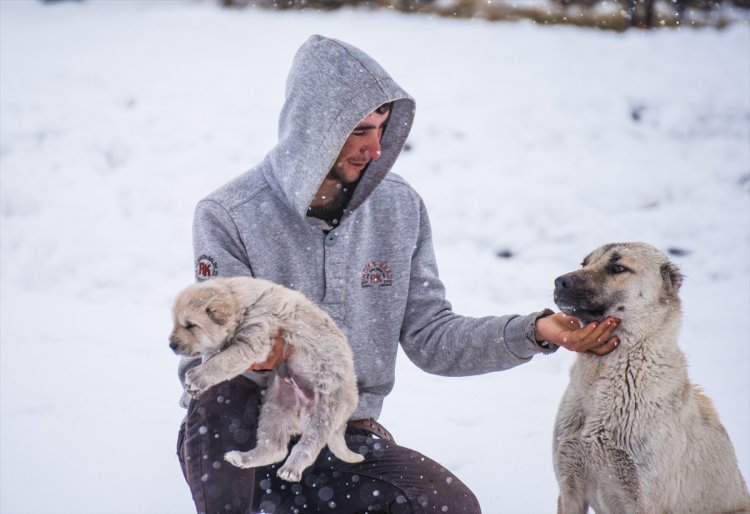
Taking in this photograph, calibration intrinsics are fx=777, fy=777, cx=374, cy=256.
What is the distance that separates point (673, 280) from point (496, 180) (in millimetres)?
5227

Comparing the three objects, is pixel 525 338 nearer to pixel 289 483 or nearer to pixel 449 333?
pixel 449 333

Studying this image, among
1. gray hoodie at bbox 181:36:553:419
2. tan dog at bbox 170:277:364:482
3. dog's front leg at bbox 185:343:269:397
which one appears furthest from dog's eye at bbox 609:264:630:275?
dog's front leg at bbox 185:343:269:397

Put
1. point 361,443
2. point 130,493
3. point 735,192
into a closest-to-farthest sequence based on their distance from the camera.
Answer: point 361,443 < point 130,493 < point 735,192

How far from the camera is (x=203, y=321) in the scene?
8.76ft

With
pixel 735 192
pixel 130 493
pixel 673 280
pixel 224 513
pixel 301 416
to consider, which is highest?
pixel 673 280

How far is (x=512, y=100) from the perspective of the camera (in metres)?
9.63

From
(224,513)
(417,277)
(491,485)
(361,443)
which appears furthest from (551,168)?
(224,513)

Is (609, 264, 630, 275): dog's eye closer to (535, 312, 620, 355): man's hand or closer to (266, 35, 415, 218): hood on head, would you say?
(535, 312, 620, 355): man's hand

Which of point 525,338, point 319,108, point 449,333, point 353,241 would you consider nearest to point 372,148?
point 319,108

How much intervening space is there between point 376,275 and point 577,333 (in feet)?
2.84

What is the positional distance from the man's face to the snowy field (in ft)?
6.73

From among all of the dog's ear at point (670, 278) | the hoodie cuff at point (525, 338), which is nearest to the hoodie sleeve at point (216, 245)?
the hoodie cuff at point (525, 338)

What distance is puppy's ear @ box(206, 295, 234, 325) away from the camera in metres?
2.66

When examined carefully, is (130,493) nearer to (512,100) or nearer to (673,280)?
(673,280)
